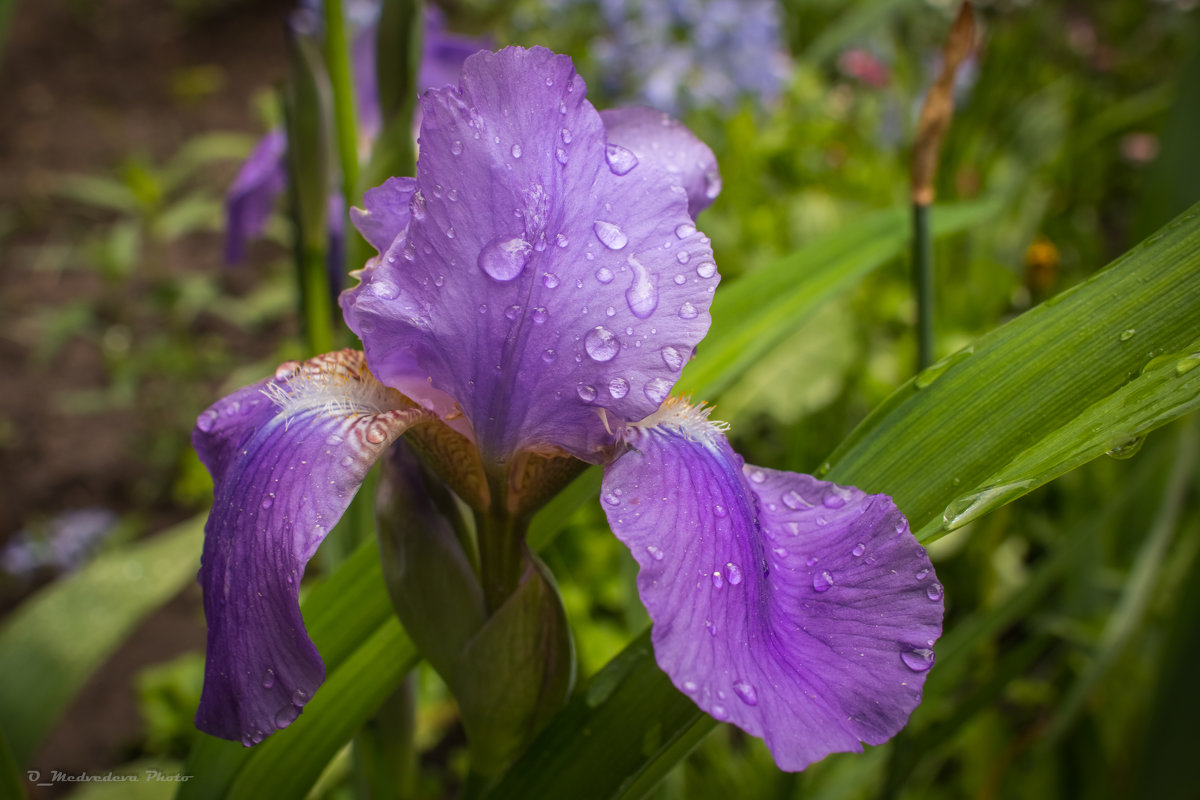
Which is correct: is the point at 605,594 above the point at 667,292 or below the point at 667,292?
below

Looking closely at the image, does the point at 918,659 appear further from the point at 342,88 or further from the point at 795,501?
the point at 342,88

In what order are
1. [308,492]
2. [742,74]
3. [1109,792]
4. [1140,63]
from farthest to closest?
[1140,63], [742,74], [1109,792], [308,492]

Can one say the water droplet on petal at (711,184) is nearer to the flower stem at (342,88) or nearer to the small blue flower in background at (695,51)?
the flower stem at (342,88)

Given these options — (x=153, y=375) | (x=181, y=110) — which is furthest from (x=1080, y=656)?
(x=181, y=110)

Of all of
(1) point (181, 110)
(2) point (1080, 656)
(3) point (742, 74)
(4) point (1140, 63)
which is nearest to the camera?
(2) point (1080, 656)

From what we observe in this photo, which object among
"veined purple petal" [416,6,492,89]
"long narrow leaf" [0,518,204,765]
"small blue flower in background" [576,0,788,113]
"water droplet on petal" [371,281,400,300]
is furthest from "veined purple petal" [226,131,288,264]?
"small blue flower in background" [576,0,788,113]

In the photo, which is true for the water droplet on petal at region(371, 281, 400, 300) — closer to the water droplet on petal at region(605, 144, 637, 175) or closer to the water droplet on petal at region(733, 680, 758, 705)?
the water droplet on petal at region(605, 144, 637, 175)

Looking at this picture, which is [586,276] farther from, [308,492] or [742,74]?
[742,74]

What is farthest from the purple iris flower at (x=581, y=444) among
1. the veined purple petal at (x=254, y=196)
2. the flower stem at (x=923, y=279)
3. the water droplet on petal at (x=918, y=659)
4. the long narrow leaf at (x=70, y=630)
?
the veined purple petal at (x=254, y=196)
